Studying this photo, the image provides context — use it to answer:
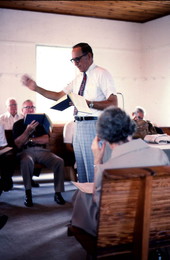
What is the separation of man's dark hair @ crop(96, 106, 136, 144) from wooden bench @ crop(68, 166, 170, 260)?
326mm

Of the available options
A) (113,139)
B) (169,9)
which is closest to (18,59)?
(169,9)

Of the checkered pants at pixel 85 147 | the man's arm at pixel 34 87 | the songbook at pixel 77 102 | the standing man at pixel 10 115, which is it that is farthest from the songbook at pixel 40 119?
the standing man at pixel 10 115

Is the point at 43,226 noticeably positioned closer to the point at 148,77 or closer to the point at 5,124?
the point at 5,124

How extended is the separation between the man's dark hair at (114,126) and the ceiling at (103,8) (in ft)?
17.1

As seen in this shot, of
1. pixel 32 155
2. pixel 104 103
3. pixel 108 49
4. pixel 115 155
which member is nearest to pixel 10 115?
pixel 32 155

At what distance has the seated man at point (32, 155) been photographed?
4730 mm

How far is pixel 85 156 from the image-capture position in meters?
3.71

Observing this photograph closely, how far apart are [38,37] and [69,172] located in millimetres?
3020

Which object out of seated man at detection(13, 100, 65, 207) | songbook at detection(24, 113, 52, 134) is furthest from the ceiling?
songbook at detection(24, 113, 52, 134)

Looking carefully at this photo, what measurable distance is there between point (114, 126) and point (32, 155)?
299 centimetres

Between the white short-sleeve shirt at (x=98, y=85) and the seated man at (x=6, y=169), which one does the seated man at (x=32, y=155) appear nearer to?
the seated man at (x=6, y=169)

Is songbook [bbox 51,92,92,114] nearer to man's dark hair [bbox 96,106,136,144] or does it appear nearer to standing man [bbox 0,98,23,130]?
man's dark hair [bbox 96,106,136,144]

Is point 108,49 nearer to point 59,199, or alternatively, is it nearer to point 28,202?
point 59,199

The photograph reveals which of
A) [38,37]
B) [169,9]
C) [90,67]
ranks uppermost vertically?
[169,9]
